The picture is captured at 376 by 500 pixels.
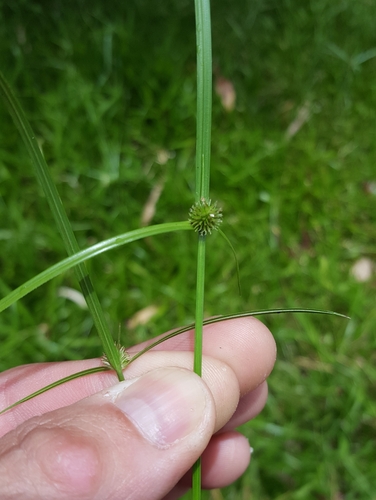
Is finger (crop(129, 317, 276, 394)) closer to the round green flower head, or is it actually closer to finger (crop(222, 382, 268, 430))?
finger (crop(222, 382, 268, 430))

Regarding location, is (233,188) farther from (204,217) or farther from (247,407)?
(204,217)

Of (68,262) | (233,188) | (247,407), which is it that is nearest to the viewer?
(68,262)

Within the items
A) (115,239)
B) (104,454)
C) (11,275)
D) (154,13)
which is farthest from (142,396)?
(154,13)

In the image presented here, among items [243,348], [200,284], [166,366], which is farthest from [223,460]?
[200,284]

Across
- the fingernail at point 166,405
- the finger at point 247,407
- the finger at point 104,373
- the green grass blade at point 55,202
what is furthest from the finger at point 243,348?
the green grass blade at point 55,202

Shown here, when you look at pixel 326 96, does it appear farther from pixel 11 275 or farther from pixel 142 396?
pixel 142 396

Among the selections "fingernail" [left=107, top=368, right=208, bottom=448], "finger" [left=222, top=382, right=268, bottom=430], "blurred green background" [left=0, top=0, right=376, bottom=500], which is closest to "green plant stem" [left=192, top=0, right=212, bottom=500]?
"fingernail" [left=107, top=368, right=208, bottom=448]

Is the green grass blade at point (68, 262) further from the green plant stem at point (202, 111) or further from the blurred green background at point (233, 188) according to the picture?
the blurred green background at point (233, 188)
